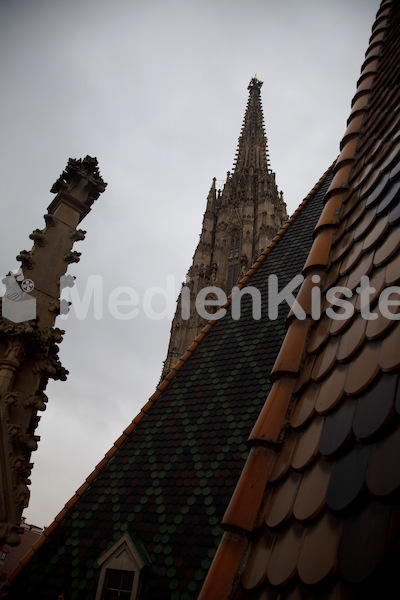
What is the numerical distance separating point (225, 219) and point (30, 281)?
117ft

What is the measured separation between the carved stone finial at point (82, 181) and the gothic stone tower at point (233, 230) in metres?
22.6

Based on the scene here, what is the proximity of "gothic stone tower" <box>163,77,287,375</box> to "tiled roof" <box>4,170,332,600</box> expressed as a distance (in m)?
22.0

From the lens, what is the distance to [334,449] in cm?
195

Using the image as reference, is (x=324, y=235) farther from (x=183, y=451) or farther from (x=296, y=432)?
(x=183, y=451)

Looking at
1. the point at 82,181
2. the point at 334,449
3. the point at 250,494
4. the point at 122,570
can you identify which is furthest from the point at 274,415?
the point at 82,181

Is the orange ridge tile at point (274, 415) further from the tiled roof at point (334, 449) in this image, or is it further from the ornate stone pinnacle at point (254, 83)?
the ornate stone pinnacle at point (254, 83)

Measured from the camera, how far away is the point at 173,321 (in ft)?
106

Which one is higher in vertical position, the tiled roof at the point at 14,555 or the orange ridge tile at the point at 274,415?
the orange ridge tile at the point at 274,415

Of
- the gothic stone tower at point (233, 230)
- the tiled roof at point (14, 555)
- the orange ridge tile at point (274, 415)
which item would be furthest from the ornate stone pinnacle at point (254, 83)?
the orange ridge tile at point (274, 415)

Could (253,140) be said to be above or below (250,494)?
above

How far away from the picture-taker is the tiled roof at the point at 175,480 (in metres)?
4.80

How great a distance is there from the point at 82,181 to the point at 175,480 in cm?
473

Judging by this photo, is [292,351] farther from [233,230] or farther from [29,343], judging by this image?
[233,230]

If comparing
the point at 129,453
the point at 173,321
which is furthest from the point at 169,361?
the point at 129,453
